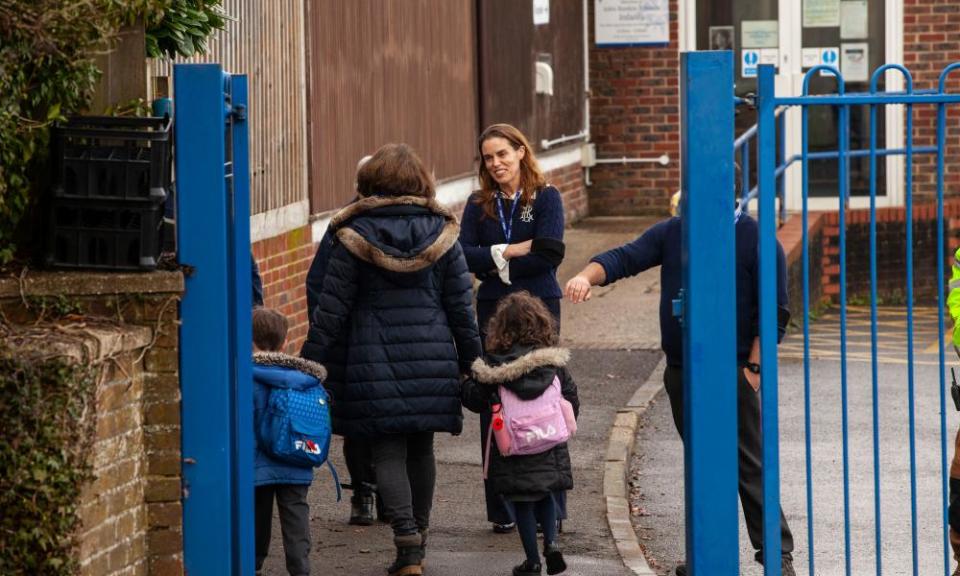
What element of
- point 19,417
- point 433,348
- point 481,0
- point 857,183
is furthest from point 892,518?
point 857,183

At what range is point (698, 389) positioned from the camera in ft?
16.9

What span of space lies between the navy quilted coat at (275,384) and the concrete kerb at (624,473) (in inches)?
59.9

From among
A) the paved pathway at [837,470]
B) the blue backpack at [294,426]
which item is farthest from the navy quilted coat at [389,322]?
the paved pathway at [837,470]

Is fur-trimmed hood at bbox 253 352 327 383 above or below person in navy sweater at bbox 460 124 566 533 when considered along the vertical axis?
below

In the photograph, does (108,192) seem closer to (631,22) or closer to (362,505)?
(362,505)

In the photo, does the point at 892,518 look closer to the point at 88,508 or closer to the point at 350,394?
the point at 350,394

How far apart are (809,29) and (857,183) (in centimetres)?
180

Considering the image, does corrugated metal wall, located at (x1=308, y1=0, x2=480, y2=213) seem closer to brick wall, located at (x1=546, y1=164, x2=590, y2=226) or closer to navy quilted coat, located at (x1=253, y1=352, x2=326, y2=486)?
brick wall, located at (x1=546, y1=164, x2=590, y2=226)

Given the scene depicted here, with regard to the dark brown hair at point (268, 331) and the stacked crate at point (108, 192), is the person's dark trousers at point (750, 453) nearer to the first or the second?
→ the dark brown hair at point (268, 331)

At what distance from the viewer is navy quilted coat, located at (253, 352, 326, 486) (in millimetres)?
5754

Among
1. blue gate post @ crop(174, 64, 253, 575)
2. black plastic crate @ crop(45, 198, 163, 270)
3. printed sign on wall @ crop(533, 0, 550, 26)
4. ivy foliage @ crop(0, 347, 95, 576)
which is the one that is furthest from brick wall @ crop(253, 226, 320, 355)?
printed sign on wall @ crop(533, 0, 550, 26)

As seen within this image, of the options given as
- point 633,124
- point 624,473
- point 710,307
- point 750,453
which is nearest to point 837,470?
point 624,473

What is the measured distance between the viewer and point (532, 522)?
20.7 feet

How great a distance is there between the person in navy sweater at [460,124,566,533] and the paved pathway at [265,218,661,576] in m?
0.28
